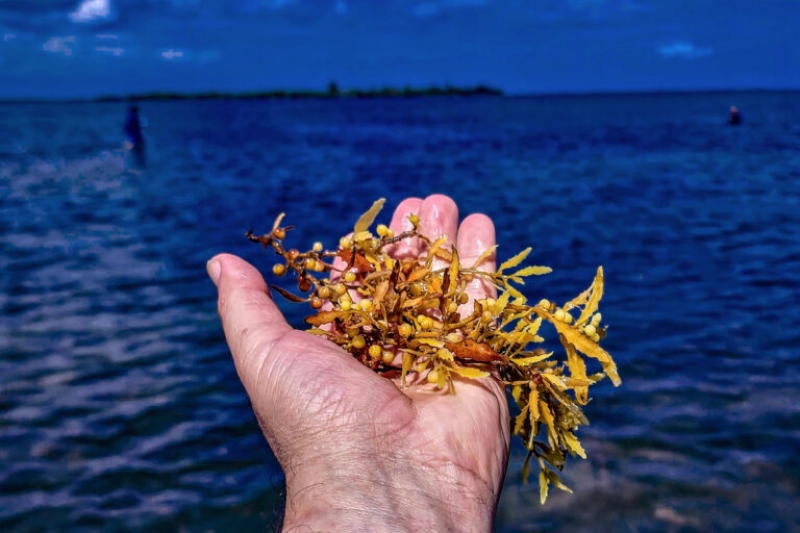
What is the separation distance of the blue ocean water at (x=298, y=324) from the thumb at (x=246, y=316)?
126 cm

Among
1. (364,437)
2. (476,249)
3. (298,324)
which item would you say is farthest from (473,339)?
(298,324)

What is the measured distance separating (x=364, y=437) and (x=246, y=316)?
98cm

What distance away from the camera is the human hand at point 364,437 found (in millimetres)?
2686

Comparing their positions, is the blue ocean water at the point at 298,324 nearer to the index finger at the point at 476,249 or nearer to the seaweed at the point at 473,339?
the seaweed at the point at 473,339

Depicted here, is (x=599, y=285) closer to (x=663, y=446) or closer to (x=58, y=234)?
(x=663, y=446)

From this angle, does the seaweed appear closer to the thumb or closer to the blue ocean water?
the thumb

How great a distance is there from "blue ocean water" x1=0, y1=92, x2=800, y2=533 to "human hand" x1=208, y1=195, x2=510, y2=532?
132 cm

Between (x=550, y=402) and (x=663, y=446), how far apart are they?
3.46m

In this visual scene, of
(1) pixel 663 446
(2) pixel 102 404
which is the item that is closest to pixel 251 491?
(2) pixel 102 404

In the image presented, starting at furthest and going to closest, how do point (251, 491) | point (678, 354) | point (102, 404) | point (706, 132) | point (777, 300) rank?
point (706, 132) < point (777, 300) < point (678, 354) < point (102, 404) < point (251, 491)

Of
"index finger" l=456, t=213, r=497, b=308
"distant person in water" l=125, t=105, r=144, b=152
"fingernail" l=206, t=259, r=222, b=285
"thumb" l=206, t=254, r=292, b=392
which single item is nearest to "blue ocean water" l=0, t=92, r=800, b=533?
"thumb" l=206, t=254, r=292, b=392

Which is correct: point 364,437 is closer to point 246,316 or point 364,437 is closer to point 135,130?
point 246,316

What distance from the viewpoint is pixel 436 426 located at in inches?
118

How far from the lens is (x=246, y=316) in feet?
11.3
